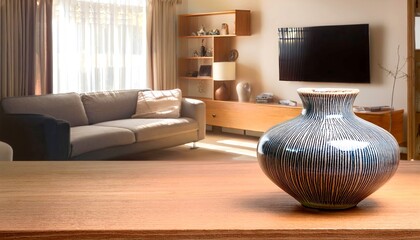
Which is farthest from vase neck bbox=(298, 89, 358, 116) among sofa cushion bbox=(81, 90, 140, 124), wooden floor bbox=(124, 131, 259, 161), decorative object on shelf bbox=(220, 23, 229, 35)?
decorative object on shelf bbox=(220, 23, 229, 35)

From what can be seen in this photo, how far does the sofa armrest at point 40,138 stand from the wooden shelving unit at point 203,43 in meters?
3.29

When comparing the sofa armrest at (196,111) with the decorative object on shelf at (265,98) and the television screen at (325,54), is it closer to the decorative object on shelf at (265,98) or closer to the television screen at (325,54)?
the decorative object on shelf at (265,98)

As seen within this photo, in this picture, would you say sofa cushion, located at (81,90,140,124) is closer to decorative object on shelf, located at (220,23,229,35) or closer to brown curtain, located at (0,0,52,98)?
brown curtain, located at (0,0,52,98)

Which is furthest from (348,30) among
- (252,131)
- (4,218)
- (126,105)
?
(4,218)

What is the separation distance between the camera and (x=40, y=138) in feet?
17.1

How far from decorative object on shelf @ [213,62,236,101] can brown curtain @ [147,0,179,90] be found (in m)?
0.82

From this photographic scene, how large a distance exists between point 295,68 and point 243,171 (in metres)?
6.01

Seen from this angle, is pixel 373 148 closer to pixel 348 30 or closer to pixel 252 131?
pixel 348 30

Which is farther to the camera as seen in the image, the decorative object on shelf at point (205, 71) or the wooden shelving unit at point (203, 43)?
the decorative object on shelf at point (205, 71)

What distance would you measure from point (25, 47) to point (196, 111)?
6.86 ft

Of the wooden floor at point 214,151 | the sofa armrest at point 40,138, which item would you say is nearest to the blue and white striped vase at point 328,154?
the sofa armrest at point 40,138

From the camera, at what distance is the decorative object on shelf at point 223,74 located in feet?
26.0

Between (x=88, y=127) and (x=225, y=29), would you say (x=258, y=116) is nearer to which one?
(x=225, y=29)

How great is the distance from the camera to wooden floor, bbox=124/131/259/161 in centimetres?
653
